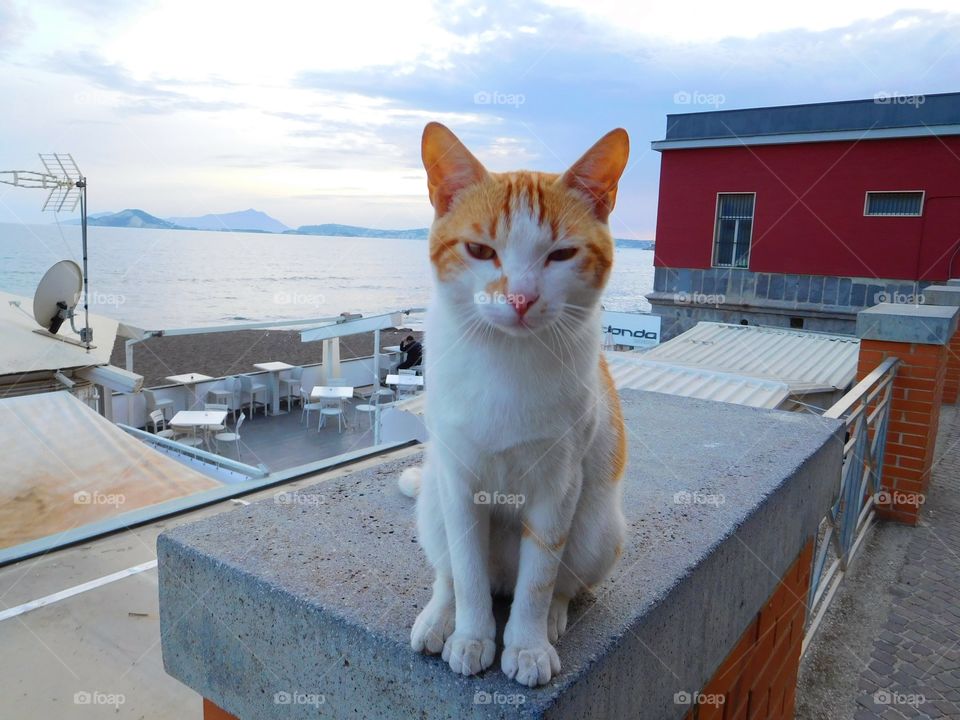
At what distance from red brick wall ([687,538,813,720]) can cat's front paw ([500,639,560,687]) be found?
1.92 ft

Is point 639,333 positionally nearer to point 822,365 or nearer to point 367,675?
point 822,365

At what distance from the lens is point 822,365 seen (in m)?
9.28

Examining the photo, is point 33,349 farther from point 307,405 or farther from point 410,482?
point 410,482

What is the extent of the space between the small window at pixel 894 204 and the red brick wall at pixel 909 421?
13.7 meters

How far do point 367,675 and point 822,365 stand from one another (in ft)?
31.9

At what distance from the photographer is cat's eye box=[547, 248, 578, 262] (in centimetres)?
132

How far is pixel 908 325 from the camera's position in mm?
4719

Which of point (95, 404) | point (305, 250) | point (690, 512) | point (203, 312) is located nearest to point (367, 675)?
point (690, 512)

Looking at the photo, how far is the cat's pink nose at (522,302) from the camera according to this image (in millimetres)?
1203

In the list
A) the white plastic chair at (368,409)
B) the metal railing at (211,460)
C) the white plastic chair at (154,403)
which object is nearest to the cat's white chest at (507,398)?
the metal railing at (211,460)

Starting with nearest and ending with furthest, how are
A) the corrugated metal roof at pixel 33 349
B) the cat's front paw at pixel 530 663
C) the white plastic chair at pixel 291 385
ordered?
the cat's front paw at pixel 530 663 → the corrugated metal roof at pixel 33 349 → the white plastic chair at pixel 291 385

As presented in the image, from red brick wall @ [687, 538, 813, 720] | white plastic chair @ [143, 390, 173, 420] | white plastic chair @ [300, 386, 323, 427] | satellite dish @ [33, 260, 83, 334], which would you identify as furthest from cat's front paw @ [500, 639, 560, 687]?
white plastic chair @ [143, 390, 173, 420]

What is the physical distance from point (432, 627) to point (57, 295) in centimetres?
1109

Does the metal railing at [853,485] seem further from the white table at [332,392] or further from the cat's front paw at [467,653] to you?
the white table at [332,392]
